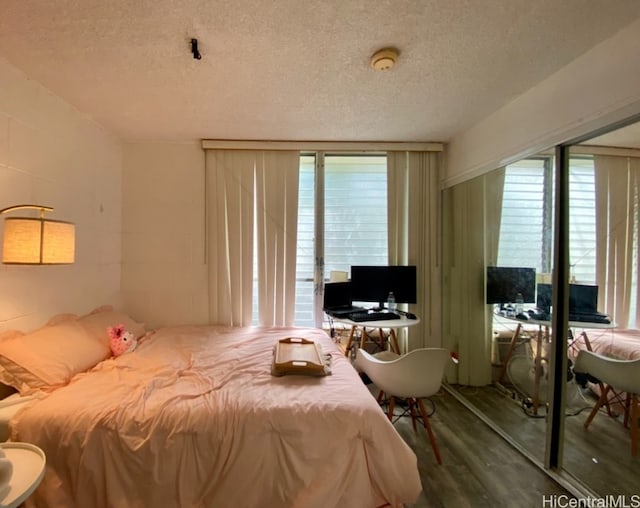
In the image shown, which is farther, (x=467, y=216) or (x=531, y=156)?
(x=467, y=216)

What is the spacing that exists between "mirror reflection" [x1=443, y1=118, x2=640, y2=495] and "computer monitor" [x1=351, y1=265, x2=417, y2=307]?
20.4 inches

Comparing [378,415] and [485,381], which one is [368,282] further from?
[378,415]

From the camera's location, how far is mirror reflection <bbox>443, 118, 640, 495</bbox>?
1.49 m

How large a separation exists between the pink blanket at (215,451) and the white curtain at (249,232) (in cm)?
150

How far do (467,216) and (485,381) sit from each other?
60.0 inches

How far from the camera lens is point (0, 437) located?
1.36m

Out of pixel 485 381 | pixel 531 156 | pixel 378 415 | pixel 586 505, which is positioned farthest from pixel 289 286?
pixel 586 505

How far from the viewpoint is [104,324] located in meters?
2.24

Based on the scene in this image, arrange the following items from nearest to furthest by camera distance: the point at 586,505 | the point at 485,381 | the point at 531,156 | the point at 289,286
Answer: the point at 586,505, the point at 531,156, the point at 485,381, the point at 289,286

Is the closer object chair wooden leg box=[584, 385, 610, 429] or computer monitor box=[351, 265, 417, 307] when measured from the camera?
chair wooden leg box=[584, 385, 610, 429]

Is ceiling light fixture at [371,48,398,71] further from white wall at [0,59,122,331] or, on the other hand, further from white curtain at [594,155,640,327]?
white wall at [0,59,122,331]

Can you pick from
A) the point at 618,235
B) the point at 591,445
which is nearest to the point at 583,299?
the point at 618,235

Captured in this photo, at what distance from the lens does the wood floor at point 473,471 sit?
1.61 metres

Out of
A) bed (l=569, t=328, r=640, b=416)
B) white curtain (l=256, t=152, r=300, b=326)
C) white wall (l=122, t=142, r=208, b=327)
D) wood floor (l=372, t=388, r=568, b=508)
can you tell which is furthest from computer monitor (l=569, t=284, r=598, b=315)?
white wall (l=122, t=142, r=208, b=327)
